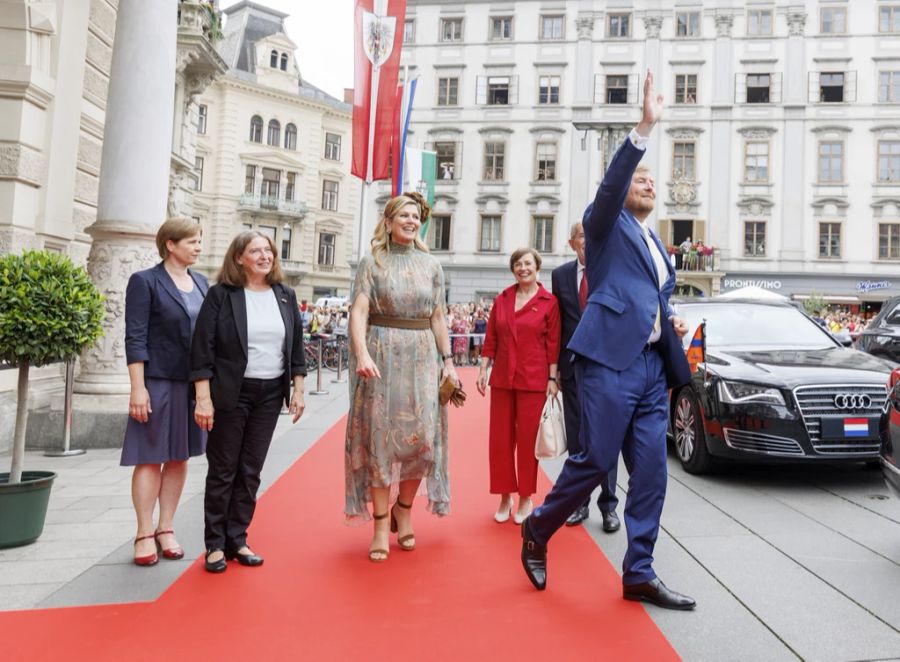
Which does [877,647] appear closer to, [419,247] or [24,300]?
[419,247]

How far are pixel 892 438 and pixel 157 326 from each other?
167 inches

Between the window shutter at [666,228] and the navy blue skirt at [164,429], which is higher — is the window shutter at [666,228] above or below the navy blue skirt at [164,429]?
above

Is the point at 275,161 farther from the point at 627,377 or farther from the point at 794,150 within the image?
the point at 627,377

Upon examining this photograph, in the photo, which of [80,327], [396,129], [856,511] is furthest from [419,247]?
[396,129]

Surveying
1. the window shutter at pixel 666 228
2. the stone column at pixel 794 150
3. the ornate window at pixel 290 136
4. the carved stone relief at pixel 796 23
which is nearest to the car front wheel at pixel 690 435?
the window shutter at pixel 666 228

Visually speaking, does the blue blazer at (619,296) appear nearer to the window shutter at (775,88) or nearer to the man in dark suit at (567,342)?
the man in dark suit at (567,342)

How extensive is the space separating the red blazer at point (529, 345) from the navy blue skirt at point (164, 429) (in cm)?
201

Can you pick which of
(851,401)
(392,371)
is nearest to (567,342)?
(392,371)

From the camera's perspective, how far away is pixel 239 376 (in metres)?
3.84

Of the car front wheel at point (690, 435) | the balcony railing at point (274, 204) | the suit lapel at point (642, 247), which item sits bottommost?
the car front wheel at point (690, 435)

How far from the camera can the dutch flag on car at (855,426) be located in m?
5.53

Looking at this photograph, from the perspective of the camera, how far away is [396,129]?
453 inches

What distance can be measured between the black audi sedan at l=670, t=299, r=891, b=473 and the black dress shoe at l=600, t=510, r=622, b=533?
164cm

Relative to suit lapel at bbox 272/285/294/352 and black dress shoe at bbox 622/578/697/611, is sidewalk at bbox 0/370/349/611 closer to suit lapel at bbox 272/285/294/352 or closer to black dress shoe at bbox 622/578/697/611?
suit lapel at bbox 272/285/294/352
